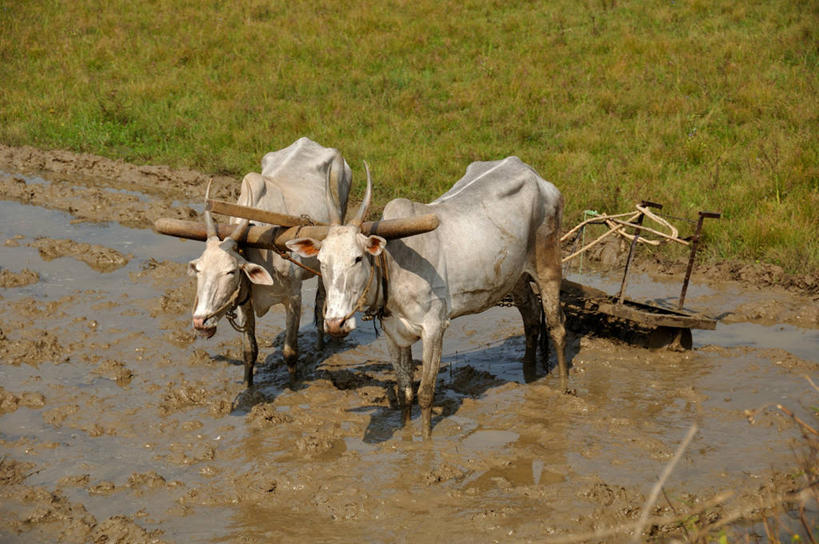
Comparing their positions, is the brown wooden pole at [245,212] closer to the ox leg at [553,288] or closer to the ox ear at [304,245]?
the ox ear at [304,245]

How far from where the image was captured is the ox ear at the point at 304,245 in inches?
233

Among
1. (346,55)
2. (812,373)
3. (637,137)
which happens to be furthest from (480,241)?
(346,55)

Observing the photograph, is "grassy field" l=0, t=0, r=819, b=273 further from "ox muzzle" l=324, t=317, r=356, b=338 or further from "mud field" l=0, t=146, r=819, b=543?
"ox muzzle" l=324, t=317, r=356, b=338

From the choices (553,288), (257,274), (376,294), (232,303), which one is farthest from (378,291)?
(553,288)

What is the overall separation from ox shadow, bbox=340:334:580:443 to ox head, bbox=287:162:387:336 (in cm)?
133

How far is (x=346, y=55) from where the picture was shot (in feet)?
56.8

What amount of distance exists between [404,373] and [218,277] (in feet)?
5.17

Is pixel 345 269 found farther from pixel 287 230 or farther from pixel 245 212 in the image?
pixel 245 212

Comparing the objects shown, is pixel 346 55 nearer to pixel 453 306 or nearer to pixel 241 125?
pixel 241 125

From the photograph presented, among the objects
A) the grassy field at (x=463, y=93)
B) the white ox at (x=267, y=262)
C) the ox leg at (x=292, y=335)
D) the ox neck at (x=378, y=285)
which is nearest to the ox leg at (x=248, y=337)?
the white ox at (x=267, y=262)

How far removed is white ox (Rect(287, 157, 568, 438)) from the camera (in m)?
5.75

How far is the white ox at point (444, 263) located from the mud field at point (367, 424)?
2.14 ft

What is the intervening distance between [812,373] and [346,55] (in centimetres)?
1220

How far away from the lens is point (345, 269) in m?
5.69
